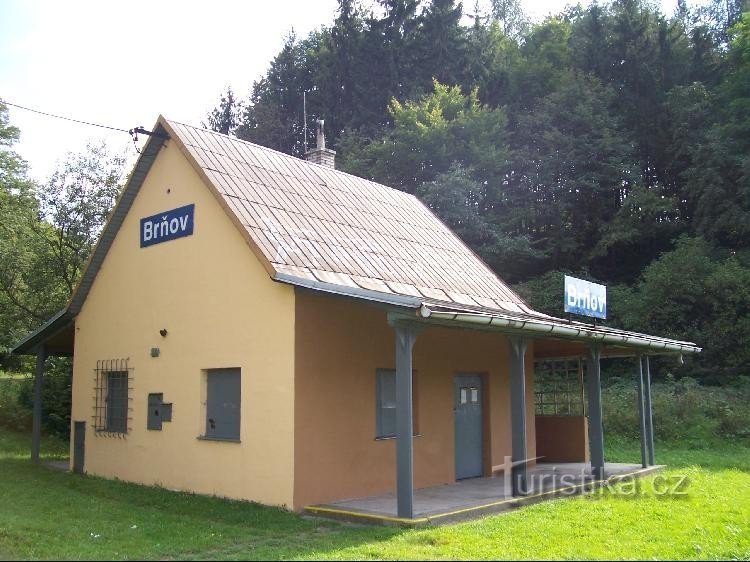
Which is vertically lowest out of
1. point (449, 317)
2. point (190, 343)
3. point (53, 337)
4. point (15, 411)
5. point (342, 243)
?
point (15, 411)

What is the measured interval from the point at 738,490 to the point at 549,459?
14.9ft

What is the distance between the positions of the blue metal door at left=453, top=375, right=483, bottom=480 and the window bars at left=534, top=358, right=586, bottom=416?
3.25 m

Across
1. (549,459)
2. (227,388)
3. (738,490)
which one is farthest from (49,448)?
→ (738,490)

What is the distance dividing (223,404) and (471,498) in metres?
3.80

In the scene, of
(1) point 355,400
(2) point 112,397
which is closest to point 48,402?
(2) point 112,397

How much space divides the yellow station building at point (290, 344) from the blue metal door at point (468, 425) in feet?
0.11

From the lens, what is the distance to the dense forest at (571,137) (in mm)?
25750

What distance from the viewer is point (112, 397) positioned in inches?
521

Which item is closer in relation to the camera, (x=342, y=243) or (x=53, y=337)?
(x=342, y=243)

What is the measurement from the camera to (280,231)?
10828 millimetres

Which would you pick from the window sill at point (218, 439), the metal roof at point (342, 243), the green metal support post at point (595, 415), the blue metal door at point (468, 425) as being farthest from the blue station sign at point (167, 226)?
the green metal support post at point (595, 415)

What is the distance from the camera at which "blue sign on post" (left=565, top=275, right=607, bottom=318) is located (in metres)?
11.4

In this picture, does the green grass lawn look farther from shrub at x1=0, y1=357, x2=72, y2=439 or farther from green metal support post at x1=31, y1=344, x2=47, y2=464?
shrub at x1=0, y1=357, x2=72, y2=439

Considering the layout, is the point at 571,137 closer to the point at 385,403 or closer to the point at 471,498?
the point at 385,403
